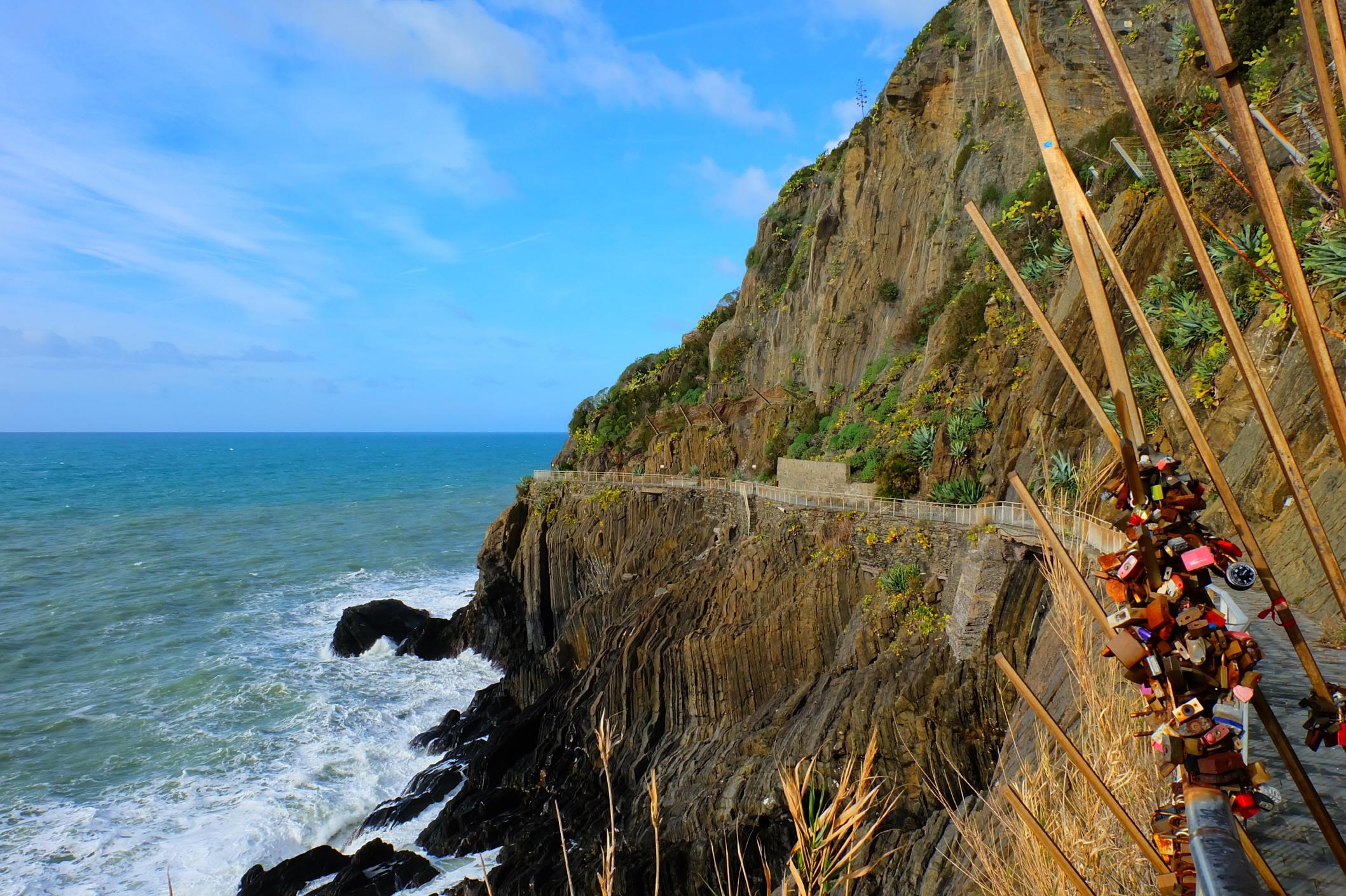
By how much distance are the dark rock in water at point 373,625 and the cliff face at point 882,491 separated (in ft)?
10.2

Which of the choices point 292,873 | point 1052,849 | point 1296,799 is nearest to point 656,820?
point 1052,849

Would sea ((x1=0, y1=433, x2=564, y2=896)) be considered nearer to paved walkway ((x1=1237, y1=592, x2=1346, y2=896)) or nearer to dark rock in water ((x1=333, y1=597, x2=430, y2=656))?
dark rock in water ((x1=333, y1=597, x2=430, y2=656))

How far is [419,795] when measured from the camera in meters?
21.3

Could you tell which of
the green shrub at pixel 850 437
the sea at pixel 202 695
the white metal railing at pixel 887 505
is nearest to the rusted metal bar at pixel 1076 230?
the white metal railing at pixel 887 505

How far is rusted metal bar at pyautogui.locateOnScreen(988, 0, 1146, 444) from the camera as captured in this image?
1439 millimetres

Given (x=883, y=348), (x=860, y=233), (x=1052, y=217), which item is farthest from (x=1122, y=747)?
(x=860, y=233)

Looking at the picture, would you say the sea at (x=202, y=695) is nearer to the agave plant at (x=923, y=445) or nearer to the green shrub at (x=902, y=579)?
the green shrub at (x=902, y=579)

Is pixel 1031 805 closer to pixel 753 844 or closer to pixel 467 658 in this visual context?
pixel 753 844

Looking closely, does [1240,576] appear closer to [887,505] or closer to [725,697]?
[725,697]

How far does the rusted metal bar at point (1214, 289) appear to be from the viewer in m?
1.42

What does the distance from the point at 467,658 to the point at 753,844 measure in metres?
21.9

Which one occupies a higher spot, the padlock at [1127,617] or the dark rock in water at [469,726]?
the padlock at [1127,617]

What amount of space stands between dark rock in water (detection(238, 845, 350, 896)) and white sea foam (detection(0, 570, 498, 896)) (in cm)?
77

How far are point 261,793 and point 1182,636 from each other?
2575 cm
